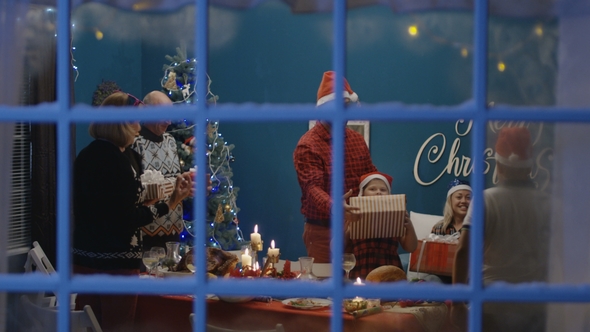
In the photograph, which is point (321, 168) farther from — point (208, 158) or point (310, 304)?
point (208, 158)

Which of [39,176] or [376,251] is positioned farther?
[39,176]

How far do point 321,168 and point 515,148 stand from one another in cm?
192

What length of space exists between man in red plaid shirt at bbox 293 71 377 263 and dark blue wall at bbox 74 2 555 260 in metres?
2.13

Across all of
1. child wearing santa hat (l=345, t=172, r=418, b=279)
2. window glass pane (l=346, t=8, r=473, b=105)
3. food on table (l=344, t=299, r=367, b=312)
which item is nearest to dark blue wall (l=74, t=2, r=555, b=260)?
window glass pane (l=346, t=8, r=473, b=105)

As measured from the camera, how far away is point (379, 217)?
9.09 feet

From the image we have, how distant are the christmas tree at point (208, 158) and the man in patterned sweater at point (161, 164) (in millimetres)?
292

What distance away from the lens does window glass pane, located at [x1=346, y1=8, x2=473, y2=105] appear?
5469 mm

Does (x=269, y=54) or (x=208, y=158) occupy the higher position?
(x=269, y=54)

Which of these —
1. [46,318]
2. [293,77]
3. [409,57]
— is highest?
[409,57]

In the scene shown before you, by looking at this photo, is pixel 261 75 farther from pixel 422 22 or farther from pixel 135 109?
pixel 135 109

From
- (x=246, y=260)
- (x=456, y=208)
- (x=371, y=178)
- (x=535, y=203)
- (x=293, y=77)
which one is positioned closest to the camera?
(x=535, y=203)

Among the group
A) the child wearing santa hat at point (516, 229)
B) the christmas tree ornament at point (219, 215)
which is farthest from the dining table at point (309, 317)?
the christmas tree ornament at point (219, 215)

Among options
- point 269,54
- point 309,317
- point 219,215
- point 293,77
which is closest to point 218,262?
point 309,317

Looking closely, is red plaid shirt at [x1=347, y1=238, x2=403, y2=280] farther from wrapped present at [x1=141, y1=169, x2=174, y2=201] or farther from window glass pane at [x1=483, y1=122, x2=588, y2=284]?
window glass pane at [x1=483, y1=122, x2=588, y2=284]
